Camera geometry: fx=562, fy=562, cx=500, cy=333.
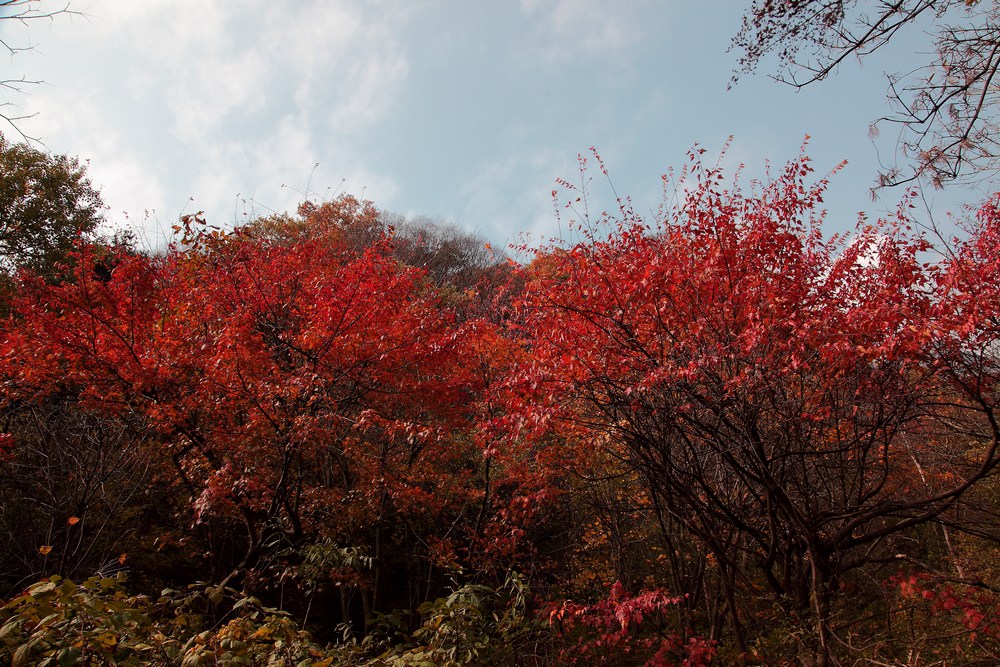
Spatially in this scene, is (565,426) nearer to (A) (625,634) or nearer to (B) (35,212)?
(A) (625,634)

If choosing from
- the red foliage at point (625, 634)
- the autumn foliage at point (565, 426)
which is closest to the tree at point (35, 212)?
the autumn foliage at point (565, 426)

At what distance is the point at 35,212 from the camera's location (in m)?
16.5

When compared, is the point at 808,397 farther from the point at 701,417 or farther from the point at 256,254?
the point at 256,254

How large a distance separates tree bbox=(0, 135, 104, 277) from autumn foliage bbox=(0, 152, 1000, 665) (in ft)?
31.5

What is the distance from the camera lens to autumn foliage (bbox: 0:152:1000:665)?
487 cm

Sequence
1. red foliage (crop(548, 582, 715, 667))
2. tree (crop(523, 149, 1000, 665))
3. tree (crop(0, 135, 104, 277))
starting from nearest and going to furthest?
tree (crop(523, 149, 1000, 665)), red foliage (crop(548, 582, 715, 667)), tree (crop(0, 135, 104, 277))

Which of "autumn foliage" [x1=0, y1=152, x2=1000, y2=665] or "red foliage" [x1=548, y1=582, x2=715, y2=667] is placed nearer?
"autumn foliage" [x1=0, y1=152, x2=1000, y2=665]

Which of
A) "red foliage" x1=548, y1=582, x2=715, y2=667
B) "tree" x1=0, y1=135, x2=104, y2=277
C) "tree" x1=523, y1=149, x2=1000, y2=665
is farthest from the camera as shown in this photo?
"tree" x1=0, y1=135, x2=104, y2=277

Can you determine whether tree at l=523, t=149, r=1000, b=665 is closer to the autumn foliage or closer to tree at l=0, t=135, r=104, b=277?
the autumn foliage

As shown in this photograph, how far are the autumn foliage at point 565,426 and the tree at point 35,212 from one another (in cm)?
960

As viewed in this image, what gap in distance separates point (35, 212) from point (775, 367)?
20164 mm

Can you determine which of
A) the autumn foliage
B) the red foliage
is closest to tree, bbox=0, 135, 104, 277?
the autumn foliage

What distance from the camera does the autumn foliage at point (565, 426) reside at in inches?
192

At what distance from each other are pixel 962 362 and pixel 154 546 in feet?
37.7
